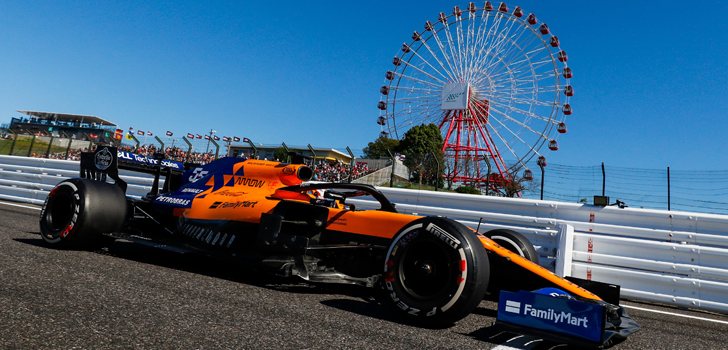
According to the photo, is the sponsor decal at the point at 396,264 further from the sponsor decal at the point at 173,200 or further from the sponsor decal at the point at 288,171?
the sponsor decal at the point at 173,200

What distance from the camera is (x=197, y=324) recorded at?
287cm

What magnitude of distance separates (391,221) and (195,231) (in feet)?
7.53

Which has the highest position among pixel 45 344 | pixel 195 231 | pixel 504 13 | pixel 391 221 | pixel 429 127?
pixel 504 13

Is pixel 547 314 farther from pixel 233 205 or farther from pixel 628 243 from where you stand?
pixel 628 243

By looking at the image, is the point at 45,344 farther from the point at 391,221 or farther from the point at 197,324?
the point at 391,221

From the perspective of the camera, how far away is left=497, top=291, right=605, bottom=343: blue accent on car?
2.77 meters

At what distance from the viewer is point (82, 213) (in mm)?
5348

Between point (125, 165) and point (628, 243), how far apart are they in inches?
257

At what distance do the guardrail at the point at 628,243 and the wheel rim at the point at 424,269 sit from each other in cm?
337

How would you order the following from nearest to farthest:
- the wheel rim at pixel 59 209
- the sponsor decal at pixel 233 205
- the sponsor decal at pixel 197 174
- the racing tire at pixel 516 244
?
1. the sponsor decal at pixel 233 205
2. the racing tire at pixel 516 244
3. the wheel rim at pixel 59 209
4. the sponsor decal at pixel 197 174

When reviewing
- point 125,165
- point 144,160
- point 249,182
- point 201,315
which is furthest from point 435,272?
point 125,165

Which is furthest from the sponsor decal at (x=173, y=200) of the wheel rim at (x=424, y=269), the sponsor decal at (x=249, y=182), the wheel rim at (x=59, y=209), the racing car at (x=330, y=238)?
the wheel rim at (x=424, y=269)

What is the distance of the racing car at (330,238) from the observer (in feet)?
10.4

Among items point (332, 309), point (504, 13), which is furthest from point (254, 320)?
point (504, 13)
